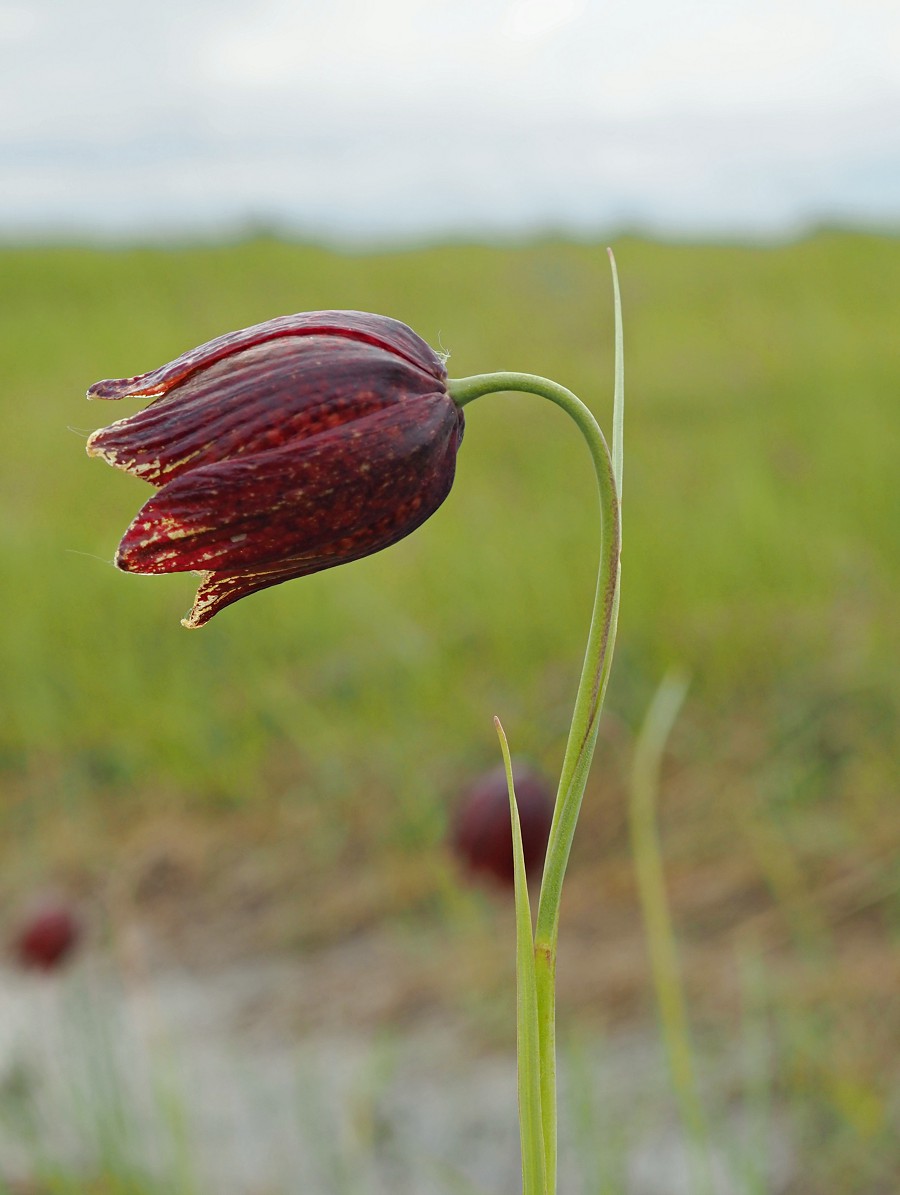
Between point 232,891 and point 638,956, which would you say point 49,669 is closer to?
point 232,891

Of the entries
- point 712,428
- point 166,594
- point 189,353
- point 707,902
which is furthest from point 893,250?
point 189,353

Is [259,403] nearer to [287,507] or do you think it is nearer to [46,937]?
[287,507]

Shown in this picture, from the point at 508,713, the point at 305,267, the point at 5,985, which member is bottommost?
the point at 5,985

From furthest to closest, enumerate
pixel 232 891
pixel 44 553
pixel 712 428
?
pixel 712 428
pixel 44 553
pixel 232 891

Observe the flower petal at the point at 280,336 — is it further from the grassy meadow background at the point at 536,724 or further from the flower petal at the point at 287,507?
the grassy meadow background at the point at 536,724

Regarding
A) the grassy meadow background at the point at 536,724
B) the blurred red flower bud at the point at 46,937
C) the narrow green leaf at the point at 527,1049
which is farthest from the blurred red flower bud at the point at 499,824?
the narrow green leaf at the point at 527,1049

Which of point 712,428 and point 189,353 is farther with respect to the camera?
point 712,428

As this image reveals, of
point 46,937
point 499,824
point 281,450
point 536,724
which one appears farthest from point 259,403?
point 536,724
